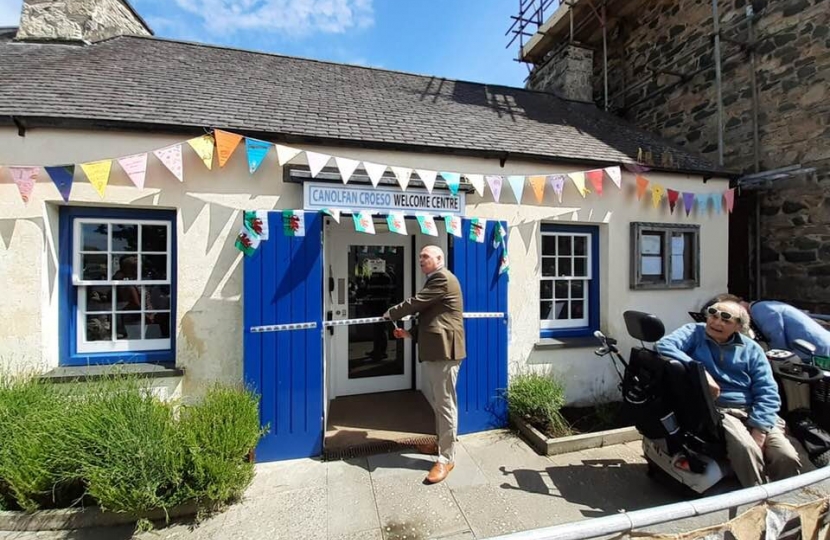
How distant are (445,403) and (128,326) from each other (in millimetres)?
3611

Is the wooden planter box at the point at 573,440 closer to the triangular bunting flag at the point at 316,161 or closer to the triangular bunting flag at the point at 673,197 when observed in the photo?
the triangular bunting flag at the point at 673,197

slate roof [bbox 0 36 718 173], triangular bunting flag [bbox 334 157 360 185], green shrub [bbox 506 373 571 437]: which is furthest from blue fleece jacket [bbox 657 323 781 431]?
triangular bunting flag [bbox 334 157 360 185]

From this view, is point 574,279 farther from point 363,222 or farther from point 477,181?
point 363,222

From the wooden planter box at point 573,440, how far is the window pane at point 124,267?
185 inches

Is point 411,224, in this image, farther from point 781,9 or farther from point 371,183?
point 781,9

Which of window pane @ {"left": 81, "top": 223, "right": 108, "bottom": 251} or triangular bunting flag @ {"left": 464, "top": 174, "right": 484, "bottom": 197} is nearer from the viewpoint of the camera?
window pane @ {"left": 81, "top": 223, "right": 108, "bottom": 251}

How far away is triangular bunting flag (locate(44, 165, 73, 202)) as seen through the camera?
11.5 feet

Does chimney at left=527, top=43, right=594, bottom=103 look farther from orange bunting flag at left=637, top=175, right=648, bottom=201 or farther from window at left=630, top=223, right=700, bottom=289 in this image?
window at left=630, top=223, right=700, bottom=289

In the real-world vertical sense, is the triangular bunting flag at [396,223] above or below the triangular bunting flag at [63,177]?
below

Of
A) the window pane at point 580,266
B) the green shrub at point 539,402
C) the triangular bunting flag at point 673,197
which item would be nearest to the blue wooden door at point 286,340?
the green shrub at point 539,402

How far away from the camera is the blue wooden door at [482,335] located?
14.1ft

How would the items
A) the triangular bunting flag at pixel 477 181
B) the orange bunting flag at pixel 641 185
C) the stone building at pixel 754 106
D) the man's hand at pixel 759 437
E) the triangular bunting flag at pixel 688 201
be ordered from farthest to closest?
the stone building at pixel 754 106 → the triangular bunting flag at pixel 688 201 → the orange bunting flag at pixel 641 185 → the triangular bunting flag at pixel 477 181 → the man's hand at pixel 759 437

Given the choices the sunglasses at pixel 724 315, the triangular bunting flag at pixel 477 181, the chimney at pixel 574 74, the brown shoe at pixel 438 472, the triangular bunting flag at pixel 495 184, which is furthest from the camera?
the chimney at pixel 574 74

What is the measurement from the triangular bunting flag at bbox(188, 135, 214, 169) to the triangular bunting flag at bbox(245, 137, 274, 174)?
0.37 metres
